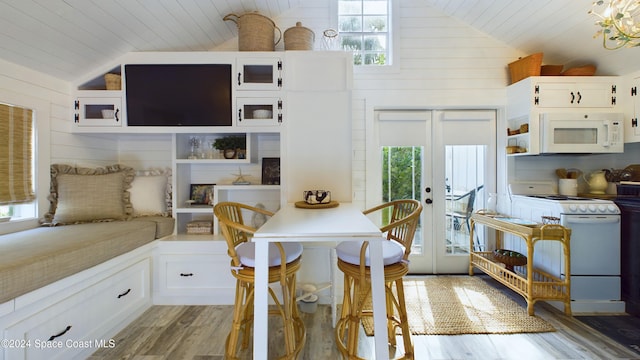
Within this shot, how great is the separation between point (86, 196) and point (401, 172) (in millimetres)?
3097

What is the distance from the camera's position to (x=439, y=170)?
118 inches

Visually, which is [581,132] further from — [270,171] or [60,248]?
[60,248]

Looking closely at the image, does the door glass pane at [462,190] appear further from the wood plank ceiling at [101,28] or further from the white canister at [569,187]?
the wood plank ceiling at [101,28]

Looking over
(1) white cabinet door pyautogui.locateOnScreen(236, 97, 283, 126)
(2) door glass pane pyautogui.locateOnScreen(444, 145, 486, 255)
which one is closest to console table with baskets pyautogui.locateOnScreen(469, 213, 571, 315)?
(2) door glass pane pyautogui.locateOnScreen(444, 145, 486, 255)

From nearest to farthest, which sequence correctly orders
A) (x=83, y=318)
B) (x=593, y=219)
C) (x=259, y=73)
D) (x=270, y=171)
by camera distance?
(x=83, y=318), (x=593, y=219), (x=259, y=73), (x=270, y=171)

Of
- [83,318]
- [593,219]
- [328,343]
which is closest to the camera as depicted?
[83,318]

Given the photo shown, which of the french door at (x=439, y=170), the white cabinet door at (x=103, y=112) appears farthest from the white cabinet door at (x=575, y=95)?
the white cabinet door at (x=103, y=112)

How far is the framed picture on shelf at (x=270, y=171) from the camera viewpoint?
270 cm

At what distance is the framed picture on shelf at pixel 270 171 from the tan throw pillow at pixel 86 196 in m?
1.32

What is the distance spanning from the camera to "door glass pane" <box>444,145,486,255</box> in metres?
3.02

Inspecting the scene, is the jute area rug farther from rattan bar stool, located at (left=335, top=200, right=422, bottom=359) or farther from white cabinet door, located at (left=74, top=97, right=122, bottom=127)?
white cabinet door, located at (left=74, top=97, right=122, bottom=127)

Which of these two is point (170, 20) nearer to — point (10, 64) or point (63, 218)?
point (10, 64)

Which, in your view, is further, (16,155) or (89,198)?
(89,198)

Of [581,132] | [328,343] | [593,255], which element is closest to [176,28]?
[328,343]
